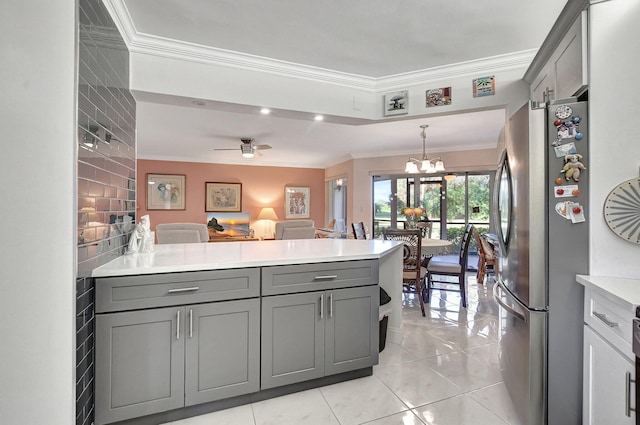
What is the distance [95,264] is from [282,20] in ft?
5.78

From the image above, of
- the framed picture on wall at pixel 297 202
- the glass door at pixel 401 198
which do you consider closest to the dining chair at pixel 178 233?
the glass door at pixel 401 198

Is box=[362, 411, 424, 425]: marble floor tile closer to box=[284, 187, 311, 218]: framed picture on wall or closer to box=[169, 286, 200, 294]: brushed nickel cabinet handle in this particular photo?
box=[169, 286, 200, 294]: brushed nickel cabinet handle

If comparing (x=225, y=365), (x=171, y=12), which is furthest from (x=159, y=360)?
(x=171, y=12)

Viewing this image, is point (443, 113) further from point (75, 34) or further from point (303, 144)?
point (303, 144)

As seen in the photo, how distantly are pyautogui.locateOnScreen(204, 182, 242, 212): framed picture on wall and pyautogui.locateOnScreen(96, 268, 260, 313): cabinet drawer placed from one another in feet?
18.0

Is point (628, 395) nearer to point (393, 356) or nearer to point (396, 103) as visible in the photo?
point (393, 356)

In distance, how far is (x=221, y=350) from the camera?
173 centimetres

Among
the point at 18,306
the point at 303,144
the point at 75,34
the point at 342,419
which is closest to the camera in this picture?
the point at 18,306

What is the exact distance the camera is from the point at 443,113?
105 inches

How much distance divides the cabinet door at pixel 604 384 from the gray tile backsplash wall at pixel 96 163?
85.4 inches

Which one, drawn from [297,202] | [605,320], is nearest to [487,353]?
[605,320]

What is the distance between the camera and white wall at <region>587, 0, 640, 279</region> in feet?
4.54

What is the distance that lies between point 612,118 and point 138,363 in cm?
257

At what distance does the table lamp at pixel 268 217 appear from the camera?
7.13 meters
